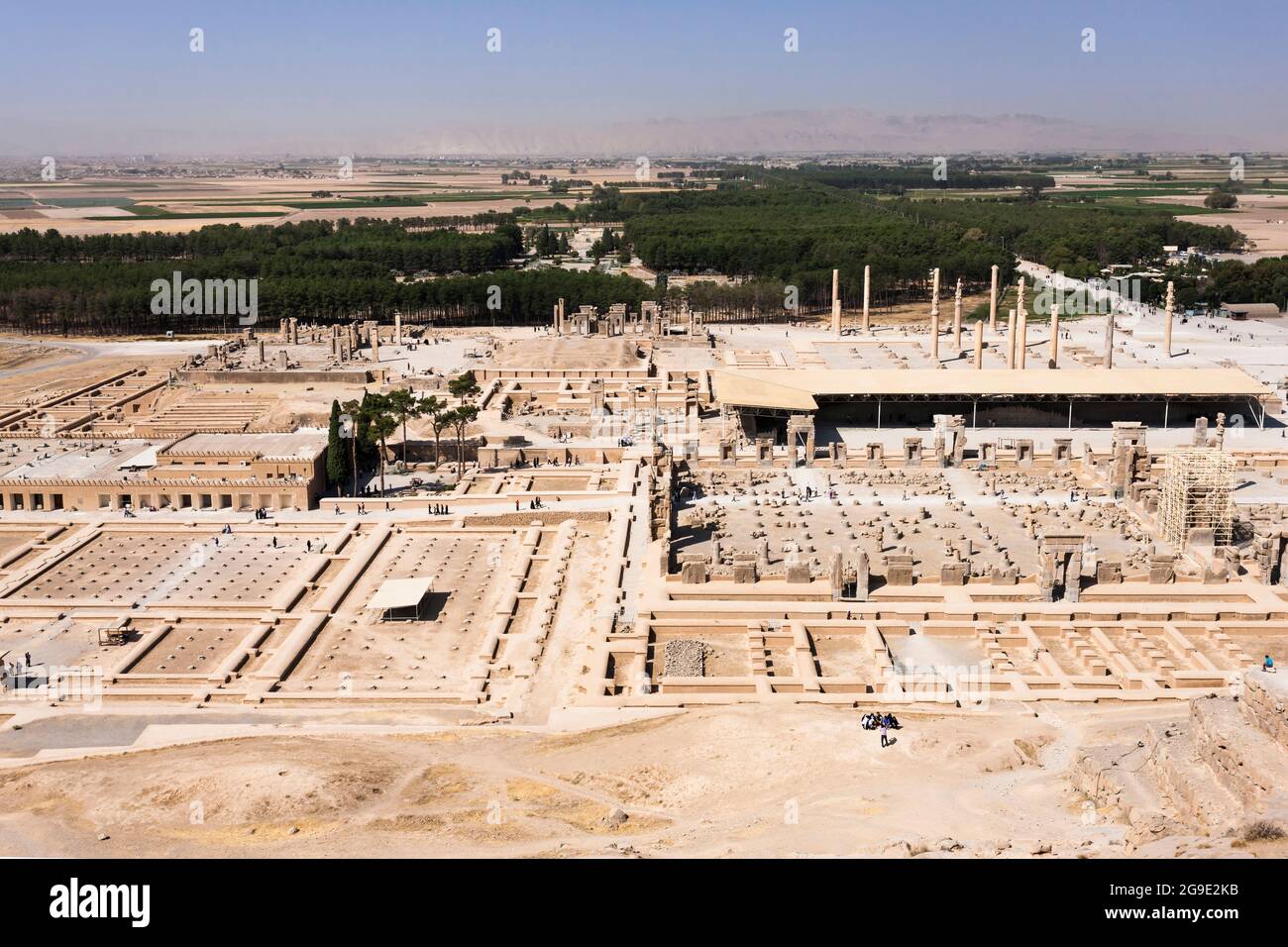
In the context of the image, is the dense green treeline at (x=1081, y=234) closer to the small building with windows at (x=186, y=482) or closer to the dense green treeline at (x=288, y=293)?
the dense green treeline at (x=288, y=293)

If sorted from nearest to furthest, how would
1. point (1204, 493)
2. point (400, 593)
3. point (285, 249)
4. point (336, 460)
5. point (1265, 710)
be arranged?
point (1265, 710), point (400, 593), point (1204, 493), point (336, 460), point (285, 249)

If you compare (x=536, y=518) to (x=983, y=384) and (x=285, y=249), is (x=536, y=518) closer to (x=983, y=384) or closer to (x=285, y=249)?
(x=983, y=384)

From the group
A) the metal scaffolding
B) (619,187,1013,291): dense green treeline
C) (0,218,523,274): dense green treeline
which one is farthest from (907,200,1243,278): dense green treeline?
the metal scaffolding

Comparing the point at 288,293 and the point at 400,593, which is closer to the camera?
the point at 400,593

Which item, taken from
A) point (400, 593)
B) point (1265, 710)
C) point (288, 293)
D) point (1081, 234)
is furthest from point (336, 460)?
point (1081, 234)

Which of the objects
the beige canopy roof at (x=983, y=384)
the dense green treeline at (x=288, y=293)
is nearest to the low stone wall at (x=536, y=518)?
the beige canopy roof at (x=983, y=384)

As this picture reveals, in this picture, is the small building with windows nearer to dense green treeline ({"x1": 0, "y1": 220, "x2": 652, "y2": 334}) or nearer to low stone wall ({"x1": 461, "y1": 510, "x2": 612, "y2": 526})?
low stone wall ({"x1": 461, "y1": 510, "x2": 612, "y2": 526})

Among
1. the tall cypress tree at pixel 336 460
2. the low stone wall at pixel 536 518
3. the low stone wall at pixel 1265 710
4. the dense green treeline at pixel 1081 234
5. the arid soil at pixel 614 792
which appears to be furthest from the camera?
the dense green treeline at pixel 1081 234
